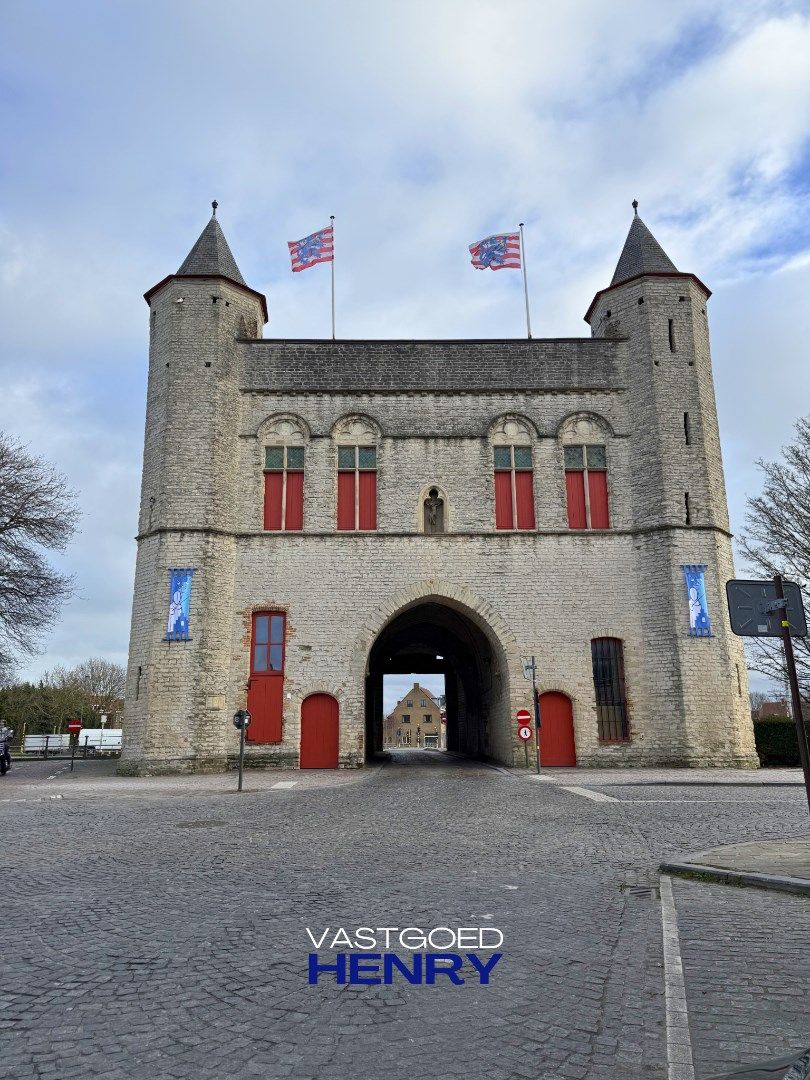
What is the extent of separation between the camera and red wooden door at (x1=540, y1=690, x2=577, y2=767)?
72.7ft

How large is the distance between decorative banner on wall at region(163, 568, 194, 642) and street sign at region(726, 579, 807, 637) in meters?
16.5


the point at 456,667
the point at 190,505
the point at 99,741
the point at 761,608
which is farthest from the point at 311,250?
the point at 99,741

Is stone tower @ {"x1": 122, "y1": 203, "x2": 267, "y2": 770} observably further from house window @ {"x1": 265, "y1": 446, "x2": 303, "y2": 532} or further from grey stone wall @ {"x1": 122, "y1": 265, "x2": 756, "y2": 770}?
house window @ {"x1": 265, "y1": 446, "x2": 303, "y2": 532}

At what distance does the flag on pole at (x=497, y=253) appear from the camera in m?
25.2

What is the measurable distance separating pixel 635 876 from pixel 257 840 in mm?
4459

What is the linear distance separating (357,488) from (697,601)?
420 inches

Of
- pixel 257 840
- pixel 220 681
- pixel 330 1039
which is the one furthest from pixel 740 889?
pixel 220 681

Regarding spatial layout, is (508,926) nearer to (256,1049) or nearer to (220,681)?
(256,1049)

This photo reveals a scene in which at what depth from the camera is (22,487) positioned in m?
24.2

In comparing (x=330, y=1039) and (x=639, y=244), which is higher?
(x=639, y=244)

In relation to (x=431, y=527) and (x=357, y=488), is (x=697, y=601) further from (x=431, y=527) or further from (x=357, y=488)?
(x=357, y=488)

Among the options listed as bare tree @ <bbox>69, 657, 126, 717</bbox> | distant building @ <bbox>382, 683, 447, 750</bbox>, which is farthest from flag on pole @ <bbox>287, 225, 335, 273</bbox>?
distant building @ <bbox>382, 683, 447, 750</bbox>

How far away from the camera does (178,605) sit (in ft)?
69.9

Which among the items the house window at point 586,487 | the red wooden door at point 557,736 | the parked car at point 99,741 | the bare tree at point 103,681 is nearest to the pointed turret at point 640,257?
the house window at point 586,487
